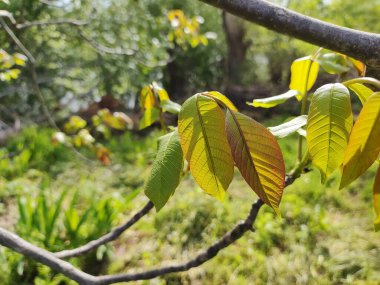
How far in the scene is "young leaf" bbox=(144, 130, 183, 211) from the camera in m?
0.37

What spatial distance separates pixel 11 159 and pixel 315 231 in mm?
4530

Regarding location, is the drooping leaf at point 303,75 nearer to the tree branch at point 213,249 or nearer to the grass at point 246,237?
the tree branch at point 213,249

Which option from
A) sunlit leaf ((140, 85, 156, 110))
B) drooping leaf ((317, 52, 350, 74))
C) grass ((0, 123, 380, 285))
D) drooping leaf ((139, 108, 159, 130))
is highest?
drooping leaf ((317, 52, 350, 74))

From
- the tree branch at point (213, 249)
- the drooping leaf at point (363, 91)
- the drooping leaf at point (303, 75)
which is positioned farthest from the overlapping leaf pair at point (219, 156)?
the tree branch at point (213, 249)

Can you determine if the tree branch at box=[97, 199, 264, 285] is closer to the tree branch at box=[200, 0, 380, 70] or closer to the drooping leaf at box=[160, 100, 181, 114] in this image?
the drooping leaf at box=[160, 100, 181, 114]

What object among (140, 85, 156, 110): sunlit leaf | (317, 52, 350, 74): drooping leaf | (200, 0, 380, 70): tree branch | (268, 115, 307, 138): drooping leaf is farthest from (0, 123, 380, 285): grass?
(200, 0, 380, 70): tree branch

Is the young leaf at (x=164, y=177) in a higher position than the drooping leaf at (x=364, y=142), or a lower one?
lower

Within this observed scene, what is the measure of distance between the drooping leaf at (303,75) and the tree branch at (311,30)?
0.26 m

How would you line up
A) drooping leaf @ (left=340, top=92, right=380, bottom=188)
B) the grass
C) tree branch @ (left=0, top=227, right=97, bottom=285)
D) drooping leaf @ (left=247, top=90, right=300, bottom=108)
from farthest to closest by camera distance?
the grass
tree branch @ (left=0, top=227, right=97, bottom=285)
drooping leaf @ (left=247, top=90, right=300, bottom=108)
drooping leaf @ (left=340, top=92, right=380, bottom=188)

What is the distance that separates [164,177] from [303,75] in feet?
1.20

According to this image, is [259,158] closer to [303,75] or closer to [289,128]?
[289,128]

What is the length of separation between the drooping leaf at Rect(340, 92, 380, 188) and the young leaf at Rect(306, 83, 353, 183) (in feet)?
0.10

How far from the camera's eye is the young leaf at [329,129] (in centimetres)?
37

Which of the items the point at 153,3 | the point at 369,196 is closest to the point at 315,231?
the point at 369,196
